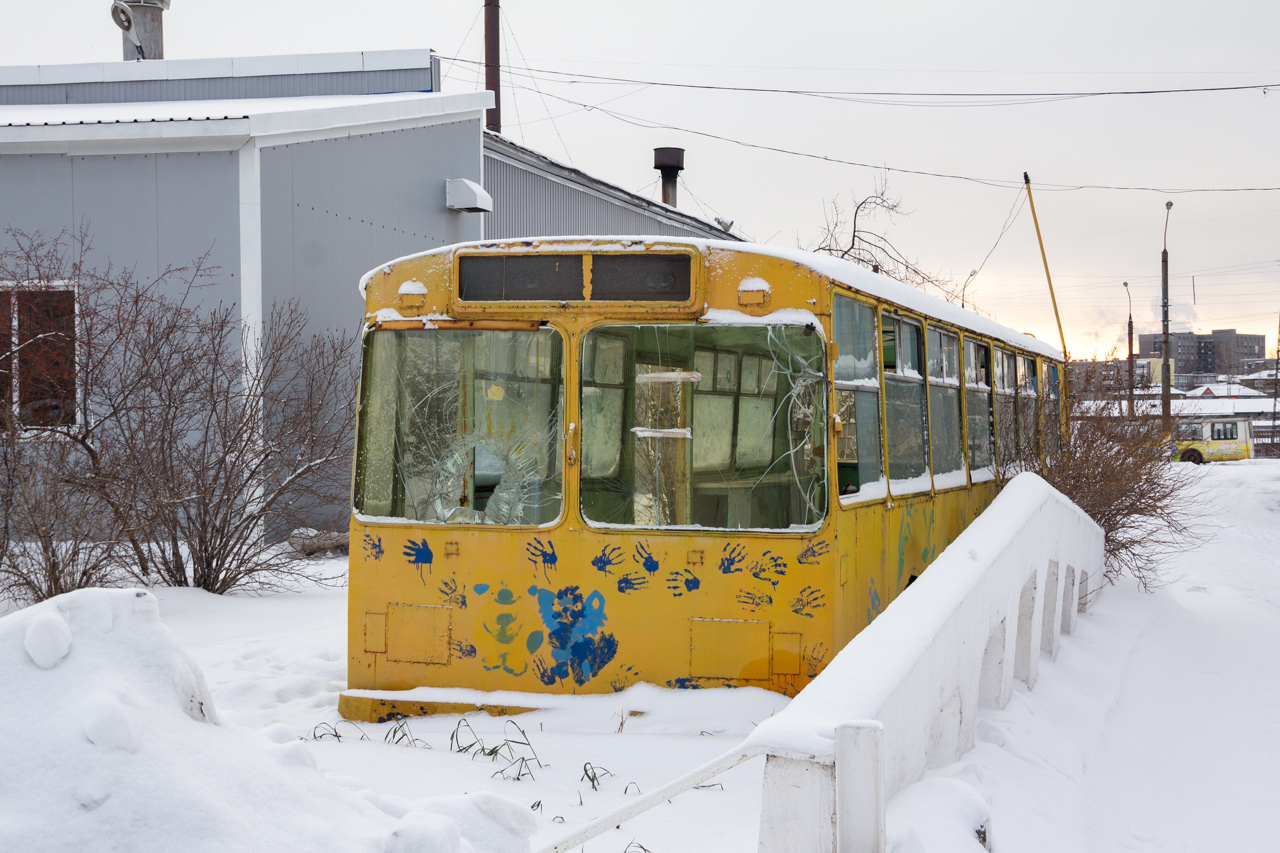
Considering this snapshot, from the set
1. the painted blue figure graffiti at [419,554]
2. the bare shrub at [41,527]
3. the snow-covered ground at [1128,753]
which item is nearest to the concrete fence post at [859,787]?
the snow-covered ground at [1128,753]

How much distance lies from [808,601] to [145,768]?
136 inches

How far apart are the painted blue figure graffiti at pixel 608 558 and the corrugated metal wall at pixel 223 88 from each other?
12.5 meters

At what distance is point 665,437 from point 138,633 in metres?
3.06

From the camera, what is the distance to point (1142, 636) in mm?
9891

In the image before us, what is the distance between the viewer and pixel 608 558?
5.54 m

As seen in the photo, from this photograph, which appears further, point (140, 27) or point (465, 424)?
point (140, 27)

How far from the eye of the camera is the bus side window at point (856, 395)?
556 centimetres

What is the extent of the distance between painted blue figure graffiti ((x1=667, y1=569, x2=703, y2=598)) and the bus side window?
0.81 meters

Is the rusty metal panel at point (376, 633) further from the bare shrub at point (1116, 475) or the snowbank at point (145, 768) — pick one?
the bare shrub at point (1116, 475)

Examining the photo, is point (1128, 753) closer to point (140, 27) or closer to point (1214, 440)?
point (140, 27)

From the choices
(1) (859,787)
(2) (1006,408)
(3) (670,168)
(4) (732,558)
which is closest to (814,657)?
(4) (732,558)

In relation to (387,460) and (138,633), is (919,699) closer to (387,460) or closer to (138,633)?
→ (138,633)

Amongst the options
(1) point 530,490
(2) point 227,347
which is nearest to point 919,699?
(1) point 530,490

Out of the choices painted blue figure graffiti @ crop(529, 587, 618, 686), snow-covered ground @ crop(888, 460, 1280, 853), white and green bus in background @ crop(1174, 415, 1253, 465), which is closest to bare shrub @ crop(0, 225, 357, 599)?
painted blue figure graffiti @ crop(529, 587, 618, 686)
